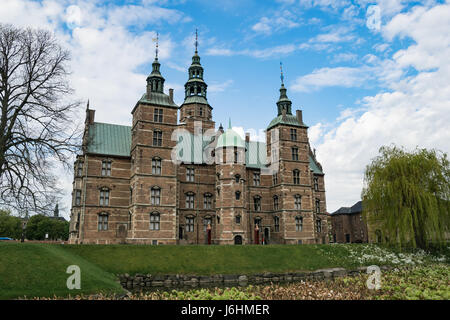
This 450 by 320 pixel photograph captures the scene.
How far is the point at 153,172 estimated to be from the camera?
3512 centimetres

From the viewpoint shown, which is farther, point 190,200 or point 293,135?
point 293,135

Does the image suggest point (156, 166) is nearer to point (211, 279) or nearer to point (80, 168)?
point (80, 168)

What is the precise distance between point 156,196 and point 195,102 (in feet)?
82.2

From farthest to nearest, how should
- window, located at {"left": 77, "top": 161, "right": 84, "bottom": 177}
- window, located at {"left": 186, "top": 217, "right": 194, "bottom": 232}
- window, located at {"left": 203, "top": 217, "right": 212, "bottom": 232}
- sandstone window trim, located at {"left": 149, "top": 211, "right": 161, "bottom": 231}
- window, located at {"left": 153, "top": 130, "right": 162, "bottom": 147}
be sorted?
window, located at {"left": 203, "top": 217, "right": 212, "bottom": 232} < window, located at {"left": 186, "top": 217, "right": 194, "bottom": 232} < window, located at {"left": 153, "top": 130, "right": 162, "bottom": 147} < window, located at {"left": 77, "top": 161, "right": 84, "bottom": 177} < sandstone window trim, located at {"left": 149, "top": 211, "right": 161, "bottom": 231}

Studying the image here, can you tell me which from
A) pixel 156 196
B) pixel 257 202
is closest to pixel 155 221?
pixel 156 196

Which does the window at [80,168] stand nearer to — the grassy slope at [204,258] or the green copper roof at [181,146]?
the green copper roof at [181,146]

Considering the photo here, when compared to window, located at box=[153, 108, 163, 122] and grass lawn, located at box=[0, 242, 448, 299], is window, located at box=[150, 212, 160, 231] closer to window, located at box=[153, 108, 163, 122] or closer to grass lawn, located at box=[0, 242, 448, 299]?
grass lawn, located at box=[0, 242, 448, 299]

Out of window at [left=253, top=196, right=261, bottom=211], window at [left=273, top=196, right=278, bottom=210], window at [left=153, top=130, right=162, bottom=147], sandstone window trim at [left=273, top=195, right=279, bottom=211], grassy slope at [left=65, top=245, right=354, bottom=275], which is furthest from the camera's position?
window at [left=253, top=196, right=261, bottom=211]

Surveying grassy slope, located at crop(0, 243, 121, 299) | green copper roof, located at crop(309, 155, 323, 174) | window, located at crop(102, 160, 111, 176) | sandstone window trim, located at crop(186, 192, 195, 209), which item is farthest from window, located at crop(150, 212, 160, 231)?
green copper roof, located at crop(309, 155, 323, 174)

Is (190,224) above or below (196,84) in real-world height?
below

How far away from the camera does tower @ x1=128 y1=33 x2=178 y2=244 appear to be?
110ft

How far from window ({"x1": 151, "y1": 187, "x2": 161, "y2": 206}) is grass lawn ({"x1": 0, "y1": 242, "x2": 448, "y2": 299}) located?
7.24 meters
